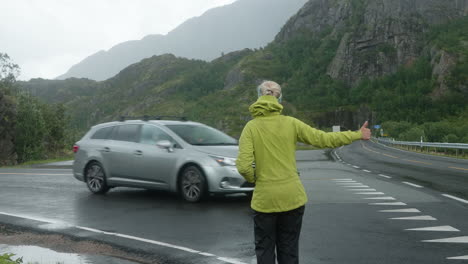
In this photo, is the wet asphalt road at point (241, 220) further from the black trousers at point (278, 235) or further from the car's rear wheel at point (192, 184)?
the black trousers at point (278, 235)

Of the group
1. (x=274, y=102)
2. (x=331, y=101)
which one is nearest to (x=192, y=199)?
(x=274, y=102)

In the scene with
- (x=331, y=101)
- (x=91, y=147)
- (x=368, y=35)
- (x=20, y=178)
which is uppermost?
(x=368, y=35)

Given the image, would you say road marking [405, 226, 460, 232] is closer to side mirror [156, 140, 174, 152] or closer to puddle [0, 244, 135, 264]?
puddle [0, 244, 135, 264]

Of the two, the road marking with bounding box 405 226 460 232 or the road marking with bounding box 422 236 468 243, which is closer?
the road marking with bounding box 422 236 468 243

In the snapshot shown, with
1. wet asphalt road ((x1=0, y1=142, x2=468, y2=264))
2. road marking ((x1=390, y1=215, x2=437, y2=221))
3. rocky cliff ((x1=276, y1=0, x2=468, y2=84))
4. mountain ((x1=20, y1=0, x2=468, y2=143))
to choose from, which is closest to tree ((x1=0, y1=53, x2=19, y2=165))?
wet asphalt road ((x1=0, y1=142, x2=468, y2=264))

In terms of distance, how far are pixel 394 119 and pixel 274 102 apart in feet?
491

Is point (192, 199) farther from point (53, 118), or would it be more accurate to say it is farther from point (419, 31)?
Answer: point (419, 31)

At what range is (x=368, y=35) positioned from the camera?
171 metres

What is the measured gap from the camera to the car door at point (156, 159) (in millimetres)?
9680

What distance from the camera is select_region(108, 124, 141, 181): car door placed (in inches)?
407

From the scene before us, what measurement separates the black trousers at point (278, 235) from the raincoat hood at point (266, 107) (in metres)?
0.78

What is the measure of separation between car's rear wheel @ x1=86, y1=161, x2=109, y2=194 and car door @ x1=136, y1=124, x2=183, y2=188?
1.28 m

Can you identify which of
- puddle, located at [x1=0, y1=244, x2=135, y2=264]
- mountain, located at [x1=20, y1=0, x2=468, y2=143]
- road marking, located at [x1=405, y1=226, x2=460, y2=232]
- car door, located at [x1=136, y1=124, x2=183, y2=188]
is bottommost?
puddle, located at [x1=0, y1=244, x2=135, y2=264]

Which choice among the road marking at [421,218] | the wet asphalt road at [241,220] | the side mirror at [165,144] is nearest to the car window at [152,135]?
the side mirror at [165,144]
